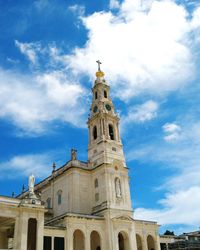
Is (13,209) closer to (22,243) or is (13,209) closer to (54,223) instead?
(22,243)

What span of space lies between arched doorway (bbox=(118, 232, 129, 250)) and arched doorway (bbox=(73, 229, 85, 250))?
6013mm

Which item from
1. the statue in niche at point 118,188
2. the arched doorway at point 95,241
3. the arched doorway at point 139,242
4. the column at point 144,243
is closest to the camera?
the arched doorway at point 95,241

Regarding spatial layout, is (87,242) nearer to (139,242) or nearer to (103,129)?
(139,242)

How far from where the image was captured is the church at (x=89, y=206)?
112 ft

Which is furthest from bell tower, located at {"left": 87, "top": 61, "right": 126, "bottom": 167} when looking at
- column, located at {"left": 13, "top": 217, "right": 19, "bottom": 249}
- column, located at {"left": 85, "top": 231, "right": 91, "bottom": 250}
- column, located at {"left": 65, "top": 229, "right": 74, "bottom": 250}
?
column, located at {"left": 13, "top": 217, "right": 19, "bottom": 249}

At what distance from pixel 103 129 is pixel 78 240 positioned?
17.7 metres

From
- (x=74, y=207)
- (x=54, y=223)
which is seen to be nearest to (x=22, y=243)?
(x=54, y=223)

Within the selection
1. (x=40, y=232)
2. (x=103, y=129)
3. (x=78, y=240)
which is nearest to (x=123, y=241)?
(x=78, y=240)

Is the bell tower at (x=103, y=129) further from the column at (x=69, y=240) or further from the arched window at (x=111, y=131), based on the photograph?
the column at (x=69, y=240)

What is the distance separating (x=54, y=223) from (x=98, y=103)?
71.7 feet

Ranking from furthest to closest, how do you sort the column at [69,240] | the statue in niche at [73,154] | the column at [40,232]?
the statue in niche at [73,154]
the column at [69,240]
the column at [40,232]

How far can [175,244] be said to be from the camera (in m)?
50.3

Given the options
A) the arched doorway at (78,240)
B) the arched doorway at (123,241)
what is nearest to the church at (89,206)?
the arched doorway at (78,240)

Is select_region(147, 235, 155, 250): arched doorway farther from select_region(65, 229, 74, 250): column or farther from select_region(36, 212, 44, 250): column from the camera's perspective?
select_region(36, 212, 44, 250): column
